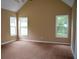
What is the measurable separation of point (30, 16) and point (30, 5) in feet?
2.86

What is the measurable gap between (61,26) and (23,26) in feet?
10.3

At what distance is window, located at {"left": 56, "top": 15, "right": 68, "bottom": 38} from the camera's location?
Answer: 712 centimetres

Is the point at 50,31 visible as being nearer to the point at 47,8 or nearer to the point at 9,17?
the point at 47,8

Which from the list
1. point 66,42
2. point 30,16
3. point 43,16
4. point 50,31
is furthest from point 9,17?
point 66,42

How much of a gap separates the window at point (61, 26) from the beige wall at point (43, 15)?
0.27m

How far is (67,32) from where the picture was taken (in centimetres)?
705

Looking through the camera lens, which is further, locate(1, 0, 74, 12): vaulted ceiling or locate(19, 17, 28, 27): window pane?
locate(19, 17, 28, 27): window pane

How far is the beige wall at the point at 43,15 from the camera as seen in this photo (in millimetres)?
7253

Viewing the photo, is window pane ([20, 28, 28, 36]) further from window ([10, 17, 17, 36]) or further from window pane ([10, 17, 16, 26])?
window pane ([10, 17, 16, 26])

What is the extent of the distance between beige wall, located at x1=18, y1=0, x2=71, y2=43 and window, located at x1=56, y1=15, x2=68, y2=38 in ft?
0.88

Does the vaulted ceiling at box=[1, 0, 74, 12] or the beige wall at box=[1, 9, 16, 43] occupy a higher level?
the vaulted ceiling at box=[1, 0, 74, 12]

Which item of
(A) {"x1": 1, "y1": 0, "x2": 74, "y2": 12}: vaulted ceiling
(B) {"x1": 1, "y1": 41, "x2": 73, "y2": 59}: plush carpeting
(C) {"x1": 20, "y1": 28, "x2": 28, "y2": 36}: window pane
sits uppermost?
(A) {"x1": 1, "y1": 0, "x2": 74, "y2": 12}: vaulted ceiling

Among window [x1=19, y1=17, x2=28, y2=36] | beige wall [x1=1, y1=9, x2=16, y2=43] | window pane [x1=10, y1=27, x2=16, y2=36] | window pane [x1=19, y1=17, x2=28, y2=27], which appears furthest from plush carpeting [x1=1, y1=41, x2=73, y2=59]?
window pane [x1=19, y1=17, x2=28, y2=27]

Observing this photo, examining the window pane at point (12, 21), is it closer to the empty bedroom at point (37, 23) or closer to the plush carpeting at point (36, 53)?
the empty bedroom at point (37, 23)
